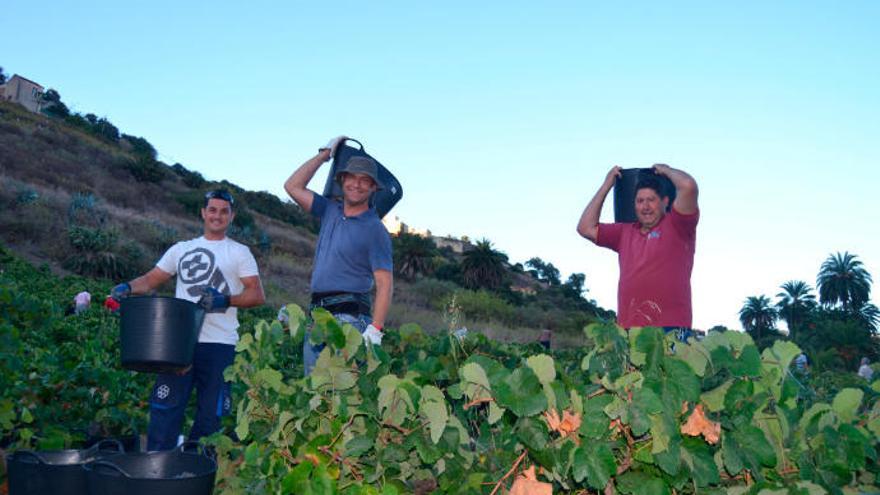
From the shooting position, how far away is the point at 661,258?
3.70 m

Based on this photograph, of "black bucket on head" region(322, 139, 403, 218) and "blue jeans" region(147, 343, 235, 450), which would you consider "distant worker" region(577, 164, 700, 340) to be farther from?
"blue jeans" region(147, 343, 235, 450)

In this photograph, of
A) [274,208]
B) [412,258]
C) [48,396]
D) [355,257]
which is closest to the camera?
[355,257]

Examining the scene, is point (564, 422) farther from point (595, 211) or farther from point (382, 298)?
point (595, 211)

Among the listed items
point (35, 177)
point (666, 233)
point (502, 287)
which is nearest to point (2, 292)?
point (666, 233)

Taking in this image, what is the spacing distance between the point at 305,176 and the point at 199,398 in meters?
1.39

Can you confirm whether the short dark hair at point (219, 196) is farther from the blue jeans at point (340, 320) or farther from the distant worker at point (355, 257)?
the blue jeans at point (340, 320)

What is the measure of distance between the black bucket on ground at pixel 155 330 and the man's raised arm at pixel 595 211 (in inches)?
82.2

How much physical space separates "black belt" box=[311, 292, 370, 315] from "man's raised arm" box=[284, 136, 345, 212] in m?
0.58

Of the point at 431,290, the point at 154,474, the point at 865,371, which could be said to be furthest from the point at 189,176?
the point at 154,474

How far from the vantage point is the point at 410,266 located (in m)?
43.0

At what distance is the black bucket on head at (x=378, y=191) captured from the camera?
167 inches

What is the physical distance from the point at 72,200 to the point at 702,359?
2594 cm

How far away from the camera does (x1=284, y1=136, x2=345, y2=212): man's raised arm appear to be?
14.0ft

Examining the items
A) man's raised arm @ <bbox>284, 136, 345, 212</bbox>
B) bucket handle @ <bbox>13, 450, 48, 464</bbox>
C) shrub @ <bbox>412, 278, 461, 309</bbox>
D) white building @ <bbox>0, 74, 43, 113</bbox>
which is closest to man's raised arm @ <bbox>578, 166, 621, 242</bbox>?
man's raised arm @ <bbox>284, 136, 345, 212</bbox>
